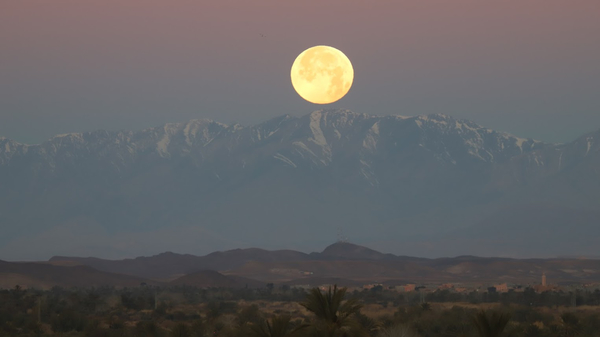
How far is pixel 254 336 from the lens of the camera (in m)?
34.6

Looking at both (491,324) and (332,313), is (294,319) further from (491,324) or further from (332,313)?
(491,324)

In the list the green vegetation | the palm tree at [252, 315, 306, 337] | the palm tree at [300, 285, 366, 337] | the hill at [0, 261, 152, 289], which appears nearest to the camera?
the palm tree at [252, 315, 306, 337]

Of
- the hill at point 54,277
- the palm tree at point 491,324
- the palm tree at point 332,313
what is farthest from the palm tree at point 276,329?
the hill at point 54,277

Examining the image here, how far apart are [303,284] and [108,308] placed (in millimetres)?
102217

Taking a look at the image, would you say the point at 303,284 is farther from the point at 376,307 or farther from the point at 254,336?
the point at 254,336

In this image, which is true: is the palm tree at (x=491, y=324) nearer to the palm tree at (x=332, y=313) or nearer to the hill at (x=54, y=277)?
the palm tree at (x=332, y=313)

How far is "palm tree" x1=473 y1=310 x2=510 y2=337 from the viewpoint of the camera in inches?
1374

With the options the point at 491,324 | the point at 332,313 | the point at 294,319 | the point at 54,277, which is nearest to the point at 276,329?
the point at 332,313

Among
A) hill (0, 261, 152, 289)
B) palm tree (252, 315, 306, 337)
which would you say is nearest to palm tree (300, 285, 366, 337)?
palm tree (252, 315, 306, 337)

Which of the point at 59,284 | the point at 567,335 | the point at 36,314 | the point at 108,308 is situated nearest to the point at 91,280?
the point at 59,284

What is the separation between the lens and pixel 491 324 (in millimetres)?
35094

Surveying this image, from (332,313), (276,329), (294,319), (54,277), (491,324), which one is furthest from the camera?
(54,277)

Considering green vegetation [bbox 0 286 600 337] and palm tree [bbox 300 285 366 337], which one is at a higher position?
green vegetation [bbox 0 286 600 337]

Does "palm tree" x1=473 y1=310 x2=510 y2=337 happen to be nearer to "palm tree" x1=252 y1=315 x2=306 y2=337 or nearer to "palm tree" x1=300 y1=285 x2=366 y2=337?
"palm tree" x1=300 y1=285 x2=366 y2=337
